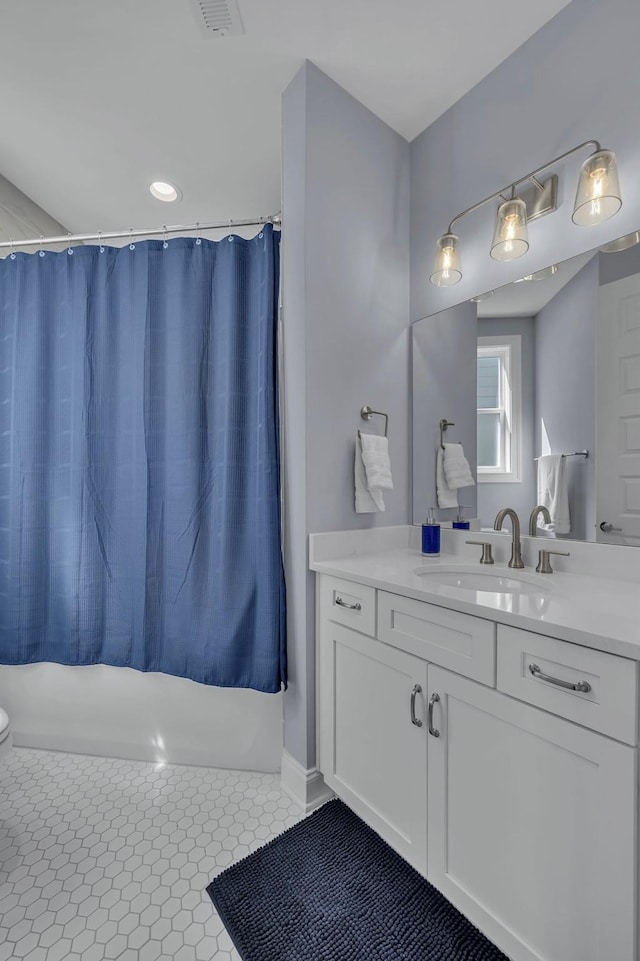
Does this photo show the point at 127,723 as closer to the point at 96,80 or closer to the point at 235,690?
the point at 235,690

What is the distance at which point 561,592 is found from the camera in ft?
3.71

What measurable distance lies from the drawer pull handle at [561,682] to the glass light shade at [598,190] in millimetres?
1234

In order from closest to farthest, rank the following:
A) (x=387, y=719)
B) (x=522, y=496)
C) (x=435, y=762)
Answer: (x=435, y=762) → (x=387, y=719) → (x=522, y=496)

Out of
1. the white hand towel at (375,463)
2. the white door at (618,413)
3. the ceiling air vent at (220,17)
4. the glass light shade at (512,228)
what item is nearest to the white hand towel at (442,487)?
the white hand towel at (375,463)

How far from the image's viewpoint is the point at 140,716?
72.6 inches

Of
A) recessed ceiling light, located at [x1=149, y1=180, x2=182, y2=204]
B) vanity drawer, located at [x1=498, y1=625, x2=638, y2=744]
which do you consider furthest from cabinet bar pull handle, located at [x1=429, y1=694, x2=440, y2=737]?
recessed ceiling light, located at [x1=149, y1=180, x2=182, y2=204]

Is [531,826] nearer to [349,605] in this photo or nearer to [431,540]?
[349,605]

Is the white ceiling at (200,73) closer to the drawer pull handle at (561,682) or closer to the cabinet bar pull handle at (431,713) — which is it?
the drawer pull handle at (561,682)

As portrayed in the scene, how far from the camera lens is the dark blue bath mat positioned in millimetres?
1065

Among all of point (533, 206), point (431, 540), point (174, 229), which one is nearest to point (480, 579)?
point (431, 540)

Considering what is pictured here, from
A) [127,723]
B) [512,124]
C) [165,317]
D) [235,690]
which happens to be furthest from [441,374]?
[127,723]

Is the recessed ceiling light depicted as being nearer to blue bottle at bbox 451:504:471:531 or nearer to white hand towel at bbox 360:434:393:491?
white hand towel at bbox 360:434:393:491

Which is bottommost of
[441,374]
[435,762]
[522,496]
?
[435,762]

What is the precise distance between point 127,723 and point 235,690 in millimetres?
528
